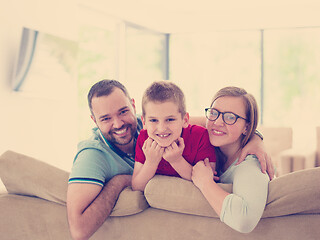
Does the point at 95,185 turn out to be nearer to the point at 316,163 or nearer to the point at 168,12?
the point at 316,163

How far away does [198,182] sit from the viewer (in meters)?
1.38

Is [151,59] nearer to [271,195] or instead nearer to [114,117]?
[114,117]

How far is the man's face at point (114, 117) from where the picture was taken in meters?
1.74

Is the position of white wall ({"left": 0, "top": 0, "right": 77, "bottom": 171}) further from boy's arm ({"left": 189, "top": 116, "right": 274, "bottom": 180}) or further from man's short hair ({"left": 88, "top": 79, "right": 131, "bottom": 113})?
boy's arm ({"left": 189, "top": 116, "right": 274, "bottom": 180})

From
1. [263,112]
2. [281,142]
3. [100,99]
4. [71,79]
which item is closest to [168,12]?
[263,112]

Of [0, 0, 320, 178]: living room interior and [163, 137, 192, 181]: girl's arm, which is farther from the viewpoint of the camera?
[0, 0, 320, 178]: living room interior

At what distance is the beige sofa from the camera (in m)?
1.27

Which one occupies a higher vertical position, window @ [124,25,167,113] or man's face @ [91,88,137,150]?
window @ [124,25,167,113]

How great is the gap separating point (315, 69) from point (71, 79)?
422 cm

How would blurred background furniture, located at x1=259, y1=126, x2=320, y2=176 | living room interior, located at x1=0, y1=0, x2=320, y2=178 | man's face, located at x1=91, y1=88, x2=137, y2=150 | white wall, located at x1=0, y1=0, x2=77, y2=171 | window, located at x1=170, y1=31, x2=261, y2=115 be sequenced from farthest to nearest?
window, located at x1=170, y1=31, x2=261, y2=115 < living room interior, located at x1=0, y1=0, x2=320, y2=178 < white wall, located at x1=0, y1=0, x2=77, y2=171 < blurred background furniture, located at x1=259, y1=126, x2=320, y2=176 < man's face, located at x1=91, y1=88, x2=137, y2=150

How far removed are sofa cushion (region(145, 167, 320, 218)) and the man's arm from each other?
15 cm

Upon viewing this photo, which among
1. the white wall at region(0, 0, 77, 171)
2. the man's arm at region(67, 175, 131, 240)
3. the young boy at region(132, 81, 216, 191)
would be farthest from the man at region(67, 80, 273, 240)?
the white wall at region(0, 0, 77, 171)

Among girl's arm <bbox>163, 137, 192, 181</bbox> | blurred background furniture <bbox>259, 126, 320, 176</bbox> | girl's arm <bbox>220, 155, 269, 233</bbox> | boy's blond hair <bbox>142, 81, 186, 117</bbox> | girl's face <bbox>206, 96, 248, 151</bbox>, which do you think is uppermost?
boy's blond hair <bbox>142, 81, 186, 117</bbox>

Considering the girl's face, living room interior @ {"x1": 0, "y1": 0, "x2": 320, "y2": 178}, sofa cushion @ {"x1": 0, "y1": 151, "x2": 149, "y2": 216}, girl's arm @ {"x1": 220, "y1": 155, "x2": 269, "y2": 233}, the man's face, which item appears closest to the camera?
girl's arm @ {"x1": 220, "y1": 155, "x2": 269, "y2": 233}
